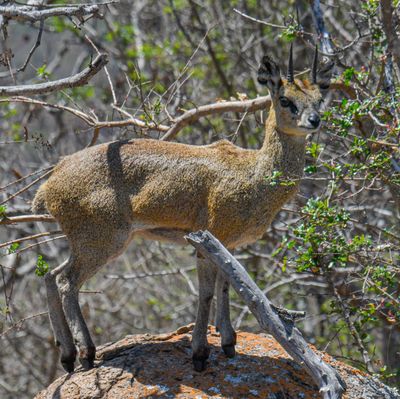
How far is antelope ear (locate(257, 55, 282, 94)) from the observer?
811 cm

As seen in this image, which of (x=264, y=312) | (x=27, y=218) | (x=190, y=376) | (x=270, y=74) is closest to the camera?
(x=264, y=312)

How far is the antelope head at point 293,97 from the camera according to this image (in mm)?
7980

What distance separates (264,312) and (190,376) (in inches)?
56.9

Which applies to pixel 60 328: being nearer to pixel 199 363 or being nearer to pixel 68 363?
pixel 68 363

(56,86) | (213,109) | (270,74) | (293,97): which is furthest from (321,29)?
(56,86)

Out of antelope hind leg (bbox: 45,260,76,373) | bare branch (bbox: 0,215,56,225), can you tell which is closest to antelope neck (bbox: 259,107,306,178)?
bare branch (bbox: 0,215,56,225)

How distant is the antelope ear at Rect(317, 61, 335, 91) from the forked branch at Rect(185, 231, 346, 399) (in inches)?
99.6

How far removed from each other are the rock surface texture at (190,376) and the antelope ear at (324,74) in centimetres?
260

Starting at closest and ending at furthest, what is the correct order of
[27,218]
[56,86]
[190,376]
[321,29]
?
1. [56,86]
2. [190,376]
3. [27,218]
4. [321,29]

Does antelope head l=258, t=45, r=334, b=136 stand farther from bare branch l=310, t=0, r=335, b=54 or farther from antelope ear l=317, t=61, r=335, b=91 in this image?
bare branch l=310, t=0, r=335, b=54

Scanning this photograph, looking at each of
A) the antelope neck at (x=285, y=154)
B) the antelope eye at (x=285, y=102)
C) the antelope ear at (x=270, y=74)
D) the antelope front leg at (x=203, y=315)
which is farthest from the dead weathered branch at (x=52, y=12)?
the antelope front leg at (x=203, y=315)

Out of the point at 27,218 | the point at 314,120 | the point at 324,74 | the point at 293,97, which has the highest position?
the point at 324,74

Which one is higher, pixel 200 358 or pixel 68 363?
pixel 200 358

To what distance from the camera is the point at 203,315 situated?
7855 millimetres
